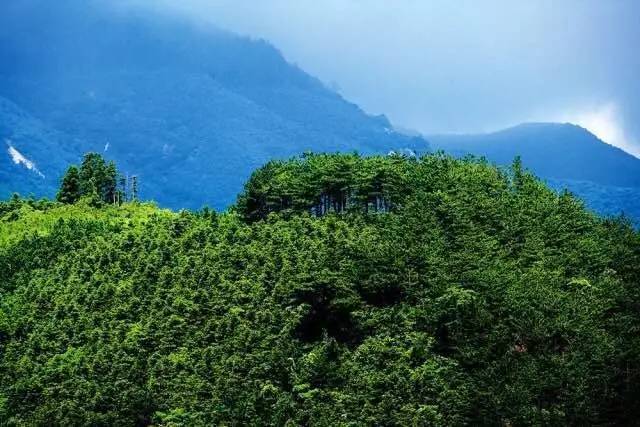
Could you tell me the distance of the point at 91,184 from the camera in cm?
11300

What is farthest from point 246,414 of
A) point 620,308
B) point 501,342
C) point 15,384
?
point 620,308

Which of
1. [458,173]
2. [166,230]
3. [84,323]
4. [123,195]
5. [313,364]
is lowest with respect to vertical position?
[313,364]

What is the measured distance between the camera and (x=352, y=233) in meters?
69.2

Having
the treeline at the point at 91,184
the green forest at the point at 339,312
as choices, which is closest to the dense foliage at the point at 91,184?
the treeline at the point at 91,184

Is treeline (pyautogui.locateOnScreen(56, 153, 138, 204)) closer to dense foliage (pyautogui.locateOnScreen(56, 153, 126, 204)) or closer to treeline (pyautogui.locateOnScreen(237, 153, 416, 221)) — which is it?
dense foliage (pyautogui.locateOnScreen(56, 153, 126, 204))

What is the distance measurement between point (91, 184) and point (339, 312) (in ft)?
206

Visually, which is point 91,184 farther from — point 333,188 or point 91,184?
point 333,188

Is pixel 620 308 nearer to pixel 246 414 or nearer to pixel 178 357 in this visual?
pixel 246 414

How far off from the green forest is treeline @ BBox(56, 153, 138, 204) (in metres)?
29.6

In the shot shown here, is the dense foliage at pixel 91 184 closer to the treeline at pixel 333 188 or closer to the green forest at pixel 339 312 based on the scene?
the green forest at pixel 339 312

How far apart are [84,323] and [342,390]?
2570 centimetres

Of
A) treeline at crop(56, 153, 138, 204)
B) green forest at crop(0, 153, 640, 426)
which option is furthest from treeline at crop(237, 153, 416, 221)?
treeline at crop(56, 153, 138, 204)

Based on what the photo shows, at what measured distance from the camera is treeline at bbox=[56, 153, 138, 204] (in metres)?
112

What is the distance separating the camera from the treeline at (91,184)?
11219 cm
